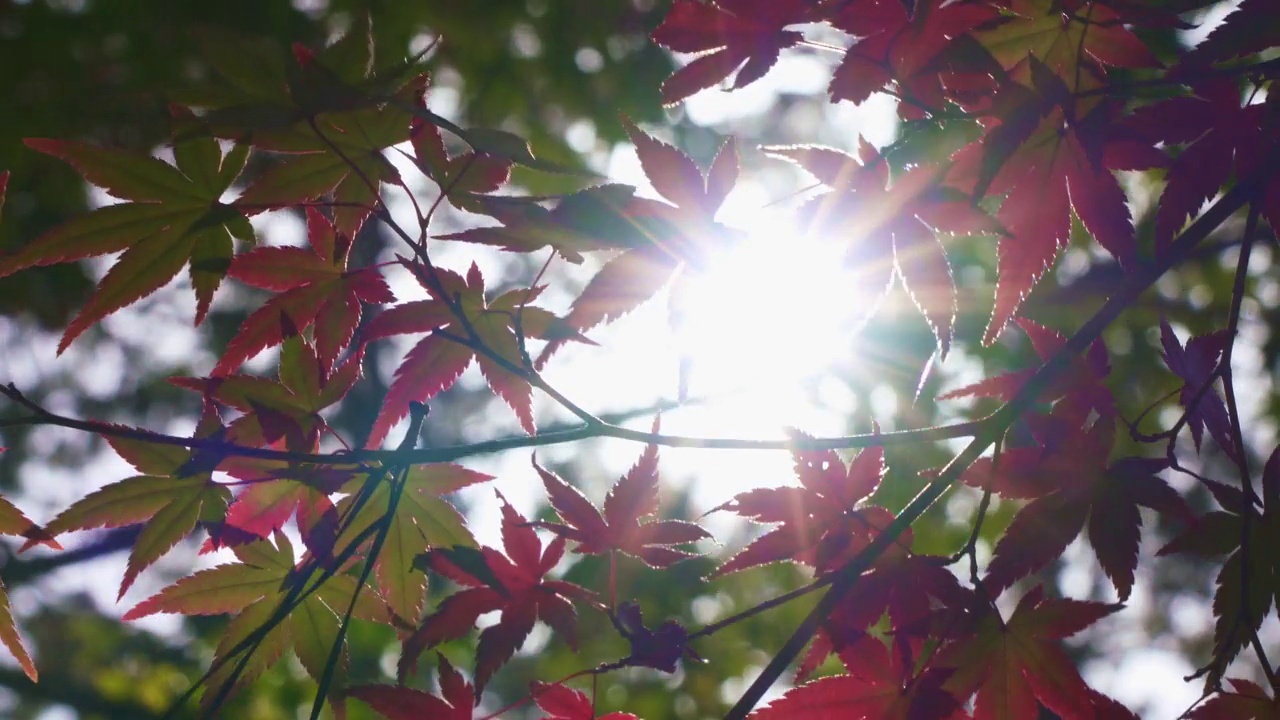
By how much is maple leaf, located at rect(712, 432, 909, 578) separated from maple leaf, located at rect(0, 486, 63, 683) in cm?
84

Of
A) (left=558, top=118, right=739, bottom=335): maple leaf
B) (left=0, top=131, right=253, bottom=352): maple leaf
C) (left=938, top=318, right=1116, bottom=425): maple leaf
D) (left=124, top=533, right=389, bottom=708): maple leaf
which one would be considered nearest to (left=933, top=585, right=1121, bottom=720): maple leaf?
(left=938, top=318, right=1116, bottom=425): maple leaf

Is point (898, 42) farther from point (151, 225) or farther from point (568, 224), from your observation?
point (151, 225)

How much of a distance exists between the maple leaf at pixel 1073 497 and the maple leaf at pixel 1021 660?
0.05 meters

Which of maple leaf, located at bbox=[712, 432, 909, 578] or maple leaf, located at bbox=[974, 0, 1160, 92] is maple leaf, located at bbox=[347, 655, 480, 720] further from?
maple leaf, located at bbox=[974, 0, 1160, 92]

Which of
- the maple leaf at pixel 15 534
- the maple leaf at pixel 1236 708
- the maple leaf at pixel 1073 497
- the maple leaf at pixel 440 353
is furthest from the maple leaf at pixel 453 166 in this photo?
the maple leaf at pixel 1236 708

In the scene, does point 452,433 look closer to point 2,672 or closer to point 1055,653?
point 2,672

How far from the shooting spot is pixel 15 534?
3.74 ft

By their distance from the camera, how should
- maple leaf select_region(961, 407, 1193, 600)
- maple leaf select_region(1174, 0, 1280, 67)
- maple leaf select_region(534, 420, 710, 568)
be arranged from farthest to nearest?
maple leaf select_region(534, 420, 710, 568)
maple leaf select_region(961, 407, 1193, 600)
maple leaf select_region(1174, 0, 1280, 67)

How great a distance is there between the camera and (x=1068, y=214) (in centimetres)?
108

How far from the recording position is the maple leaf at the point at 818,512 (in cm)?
112

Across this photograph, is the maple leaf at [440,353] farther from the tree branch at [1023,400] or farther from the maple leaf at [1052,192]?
the maple leaf at [1052,192]

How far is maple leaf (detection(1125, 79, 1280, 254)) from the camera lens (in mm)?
1038

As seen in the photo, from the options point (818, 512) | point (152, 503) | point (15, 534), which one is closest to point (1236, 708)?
point (818, 512)

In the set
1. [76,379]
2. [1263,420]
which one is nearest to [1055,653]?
[1263,420]
